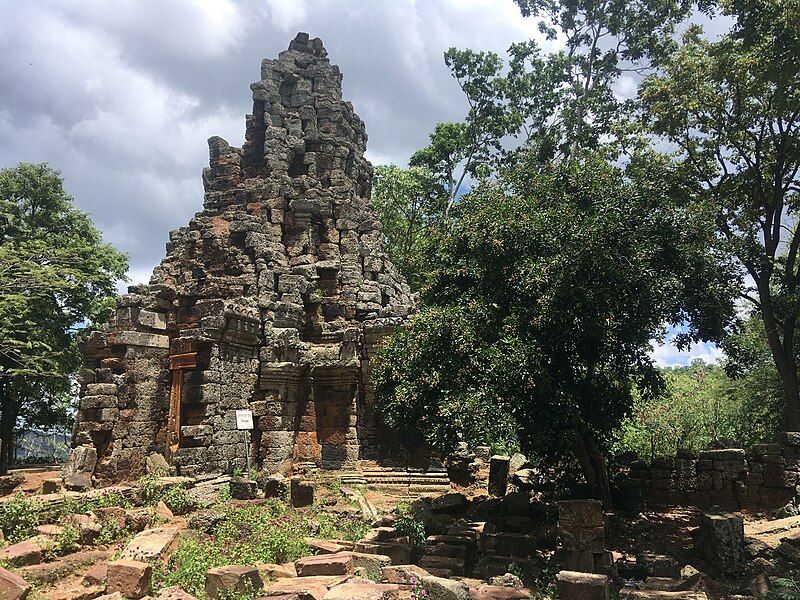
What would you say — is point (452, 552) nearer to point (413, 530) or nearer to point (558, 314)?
point (413, 530)

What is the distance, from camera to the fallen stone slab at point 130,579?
604cm

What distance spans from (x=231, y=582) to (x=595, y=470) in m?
7.58

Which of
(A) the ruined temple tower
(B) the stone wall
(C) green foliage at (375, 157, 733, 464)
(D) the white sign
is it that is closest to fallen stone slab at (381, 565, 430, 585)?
(C) green foliage at (375, 157, 733, 464)

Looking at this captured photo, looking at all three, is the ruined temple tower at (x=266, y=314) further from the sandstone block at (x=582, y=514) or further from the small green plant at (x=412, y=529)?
the sandstone block at (x=582, y=514)

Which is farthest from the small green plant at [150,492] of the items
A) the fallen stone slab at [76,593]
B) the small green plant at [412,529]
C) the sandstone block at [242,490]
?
the small green plant at [412,529]

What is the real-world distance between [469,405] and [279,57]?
628 inches

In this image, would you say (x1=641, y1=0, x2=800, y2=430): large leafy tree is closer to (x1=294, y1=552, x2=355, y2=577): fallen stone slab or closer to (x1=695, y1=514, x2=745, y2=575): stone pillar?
(x1=695, y1=514, x2=745, y2=575): stone pillar

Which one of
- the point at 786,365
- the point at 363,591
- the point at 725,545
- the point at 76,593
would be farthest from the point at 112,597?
the point at 786,365

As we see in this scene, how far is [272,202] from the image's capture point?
17.7 meters

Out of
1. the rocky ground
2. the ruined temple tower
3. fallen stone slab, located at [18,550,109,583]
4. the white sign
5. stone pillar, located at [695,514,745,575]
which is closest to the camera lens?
the rocky ground

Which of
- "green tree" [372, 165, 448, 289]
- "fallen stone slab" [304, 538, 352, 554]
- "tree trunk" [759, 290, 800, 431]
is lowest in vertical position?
"fallen stone slab" [304, 538, 352, 554]

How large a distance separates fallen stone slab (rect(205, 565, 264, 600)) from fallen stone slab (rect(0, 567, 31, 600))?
5.65ft

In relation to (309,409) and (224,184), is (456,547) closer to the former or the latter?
(309,409)

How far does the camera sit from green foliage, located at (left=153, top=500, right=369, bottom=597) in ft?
22.5
